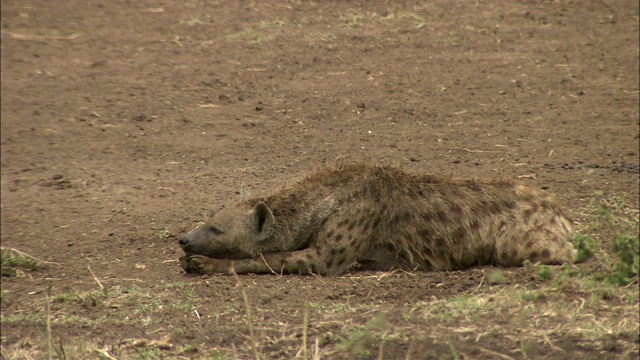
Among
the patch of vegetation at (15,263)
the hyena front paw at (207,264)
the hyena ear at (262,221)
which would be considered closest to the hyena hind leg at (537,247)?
the hyena ear at (262,221)

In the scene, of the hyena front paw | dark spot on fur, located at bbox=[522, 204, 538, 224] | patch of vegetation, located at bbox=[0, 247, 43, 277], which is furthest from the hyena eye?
dark spot on fur, located at bbox=[522, 204, 538, 224]

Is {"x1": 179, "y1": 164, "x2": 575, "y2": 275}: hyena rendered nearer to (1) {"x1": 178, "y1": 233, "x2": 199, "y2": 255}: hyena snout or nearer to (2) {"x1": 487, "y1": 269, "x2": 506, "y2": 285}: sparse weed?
(1) {"x1": 178, "y1": 233, "x2": 199, "y2": 255}: hyena snout

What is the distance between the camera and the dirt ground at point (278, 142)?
361cm

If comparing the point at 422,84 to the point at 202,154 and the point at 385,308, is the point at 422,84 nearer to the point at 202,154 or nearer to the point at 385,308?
the point at 202,154

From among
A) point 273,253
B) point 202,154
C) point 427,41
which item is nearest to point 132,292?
point 273,253

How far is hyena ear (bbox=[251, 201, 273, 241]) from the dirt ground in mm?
231

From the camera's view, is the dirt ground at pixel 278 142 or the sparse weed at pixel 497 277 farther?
the dirt ground at pixel 278 142

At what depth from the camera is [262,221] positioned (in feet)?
14.4

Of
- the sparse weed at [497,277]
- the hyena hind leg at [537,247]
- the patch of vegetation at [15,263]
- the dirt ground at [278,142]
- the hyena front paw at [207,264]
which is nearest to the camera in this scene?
the sparse weed at [497,277]

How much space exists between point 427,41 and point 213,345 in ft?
15.6

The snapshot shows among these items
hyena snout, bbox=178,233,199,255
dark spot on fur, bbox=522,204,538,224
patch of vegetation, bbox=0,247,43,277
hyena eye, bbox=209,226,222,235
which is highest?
dark spot on fur, bbox=522,204,538,224

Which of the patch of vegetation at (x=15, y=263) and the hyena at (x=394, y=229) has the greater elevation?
the hyena at (x=394, y=229)

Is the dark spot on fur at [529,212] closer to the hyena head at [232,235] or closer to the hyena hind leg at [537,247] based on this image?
the hyena hind leg at [537,247]

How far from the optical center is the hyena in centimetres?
426
